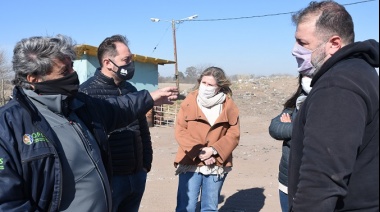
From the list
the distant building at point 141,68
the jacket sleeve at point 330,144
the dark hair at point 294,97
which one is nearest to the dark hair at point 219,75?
the dark hair at point 294,97

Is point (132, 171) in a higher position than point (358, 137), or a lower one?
lower

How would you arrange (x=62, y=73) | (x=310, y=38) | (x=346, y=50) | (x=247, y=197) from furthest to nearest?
1. (x=247, y=197)
2. (x=62, y=73)
3. (x=310, y=38)
4. (x=346, y=50)

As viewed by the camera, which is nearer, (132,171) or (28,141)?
(28,141)

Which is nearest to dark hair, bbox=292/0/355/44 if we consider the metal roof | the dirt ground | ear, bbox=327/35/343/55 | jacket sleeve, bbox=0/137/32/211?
ear, bbox=327/35/343/55

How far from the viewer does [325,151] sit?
1.83 meters

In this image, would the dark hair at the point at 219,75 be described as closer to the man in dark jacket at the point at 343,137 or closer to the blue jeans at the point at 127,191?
the blue jeans at the point at 127,191

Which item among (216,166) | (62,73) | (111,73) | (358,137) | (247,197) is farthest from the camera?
(247,197)

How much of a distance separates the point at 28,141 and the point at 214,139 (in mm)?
2629

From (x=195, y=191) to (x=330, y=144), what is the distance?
112 inches

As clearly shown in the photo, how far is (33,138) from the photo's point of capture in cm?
225

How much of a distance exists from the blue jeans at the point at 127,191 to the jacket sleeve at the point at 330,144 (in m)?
2.18

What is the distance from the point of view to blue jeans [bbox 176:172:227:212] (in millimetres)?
4500

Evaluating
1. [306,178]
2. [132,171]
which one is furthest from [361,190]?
[132,171]

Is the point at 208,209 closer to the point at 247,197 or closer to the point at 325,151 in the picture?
the point at 247,197
